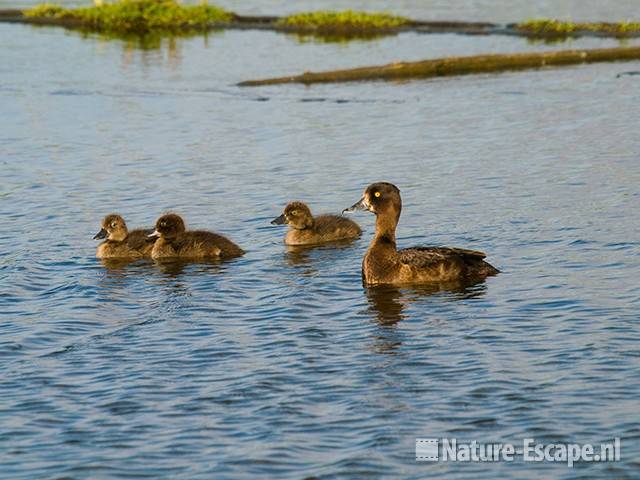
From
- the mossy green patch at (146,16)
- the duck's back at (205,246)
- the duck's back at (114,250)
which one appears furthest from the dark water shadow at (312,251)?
the mossy green patch at (146,16)

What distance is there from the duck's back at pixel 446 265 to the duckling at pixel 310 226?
2.38 metres

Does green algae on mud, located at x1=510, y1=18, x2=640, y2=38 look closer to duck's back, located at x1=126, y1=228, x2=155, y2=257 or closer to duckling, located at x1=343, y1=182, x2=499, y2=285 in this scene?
duck's back, located at x1=126, y1=228, x2=155, y2=257

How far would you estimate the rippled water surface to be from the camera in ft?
33.1

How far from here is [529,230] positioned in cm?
1653

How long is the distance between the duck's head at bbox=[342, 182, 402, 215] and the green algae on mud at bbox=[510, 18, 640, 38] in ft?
66.5

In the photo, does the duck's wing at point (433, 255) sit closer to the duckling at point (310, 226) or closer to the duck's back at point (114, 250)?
the duckling at point (310, 226)

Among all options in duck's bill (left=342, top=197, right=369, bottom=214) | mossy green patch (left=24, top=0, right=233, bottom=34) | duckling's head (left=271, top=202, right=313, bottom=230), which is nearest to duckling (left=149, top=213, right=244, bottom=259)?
duckling's head (left=271, top=202, right=313, bottom=230)

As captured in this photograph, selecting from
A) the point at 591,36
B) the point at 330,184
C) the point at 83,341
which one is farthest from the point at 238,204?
the point at 591,36

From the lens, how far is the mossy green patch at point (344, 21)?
121 feet

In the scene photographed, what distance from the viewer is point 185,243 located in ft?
52.5

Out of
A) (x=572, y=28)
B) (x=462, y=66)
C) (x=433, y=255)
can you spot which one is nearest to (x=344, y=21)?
(x=572, y=28)

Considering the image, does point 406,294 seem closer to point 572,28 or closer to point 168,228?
point 168,228

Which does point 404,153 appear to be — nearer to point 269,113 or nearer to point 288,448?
point 269,113

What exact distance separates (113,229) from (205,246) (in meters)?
1.26
